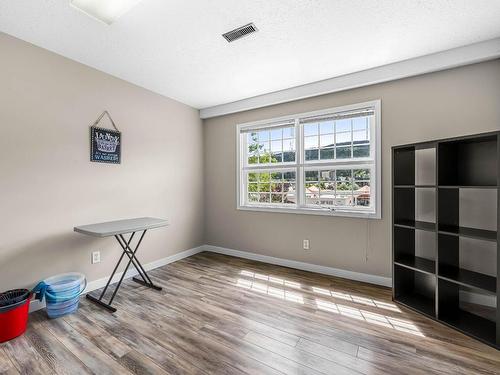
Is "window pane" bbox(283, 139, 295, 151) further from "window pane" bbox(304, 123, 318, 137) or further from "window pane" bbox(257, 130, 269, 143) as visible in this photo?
"window pane" bbox(257, 130, 269, 143)

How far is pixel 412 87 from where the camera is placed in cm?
260

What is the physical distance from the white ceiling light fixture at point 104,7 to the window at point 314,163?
2203mm

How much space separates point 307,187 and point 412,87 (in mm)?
1658

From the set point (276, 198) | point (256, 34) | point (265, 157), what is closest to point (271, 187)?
point (276, 198)

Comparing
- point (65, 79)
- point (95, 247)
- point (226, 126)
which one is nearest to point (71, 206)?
point (95, 247)

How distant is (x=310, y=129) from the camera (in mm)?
3332

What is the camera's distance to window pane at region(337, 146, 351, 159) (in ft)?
10.1

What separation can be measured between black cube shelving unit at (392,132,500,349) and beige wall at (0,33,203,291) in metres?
3.05

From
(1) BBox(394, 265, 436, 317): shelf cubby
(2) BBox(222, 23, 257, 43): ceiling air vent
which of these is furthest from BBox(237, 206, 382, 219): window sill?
(2) BBox(222, 23, 257, 43): ceiling air vent

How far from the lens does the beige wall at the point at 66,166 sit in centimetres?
215

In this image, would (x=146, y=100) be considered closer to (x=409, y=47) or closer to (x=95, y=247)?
(x=95, y=247)

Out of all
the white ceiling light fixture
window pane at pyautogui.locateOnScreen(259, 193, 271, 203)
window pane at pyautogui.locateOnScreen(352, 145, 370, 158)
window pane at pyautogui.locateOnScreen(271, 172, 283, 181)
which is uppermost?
the white ceiling light fixture

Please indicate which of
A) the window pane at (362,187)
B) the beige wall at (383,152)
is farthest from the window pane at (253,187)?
the window pane at (362,187)

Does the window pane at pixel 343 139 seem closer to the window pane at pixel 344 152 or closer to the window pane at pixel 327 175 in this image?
the window pane at pixel 344 152
